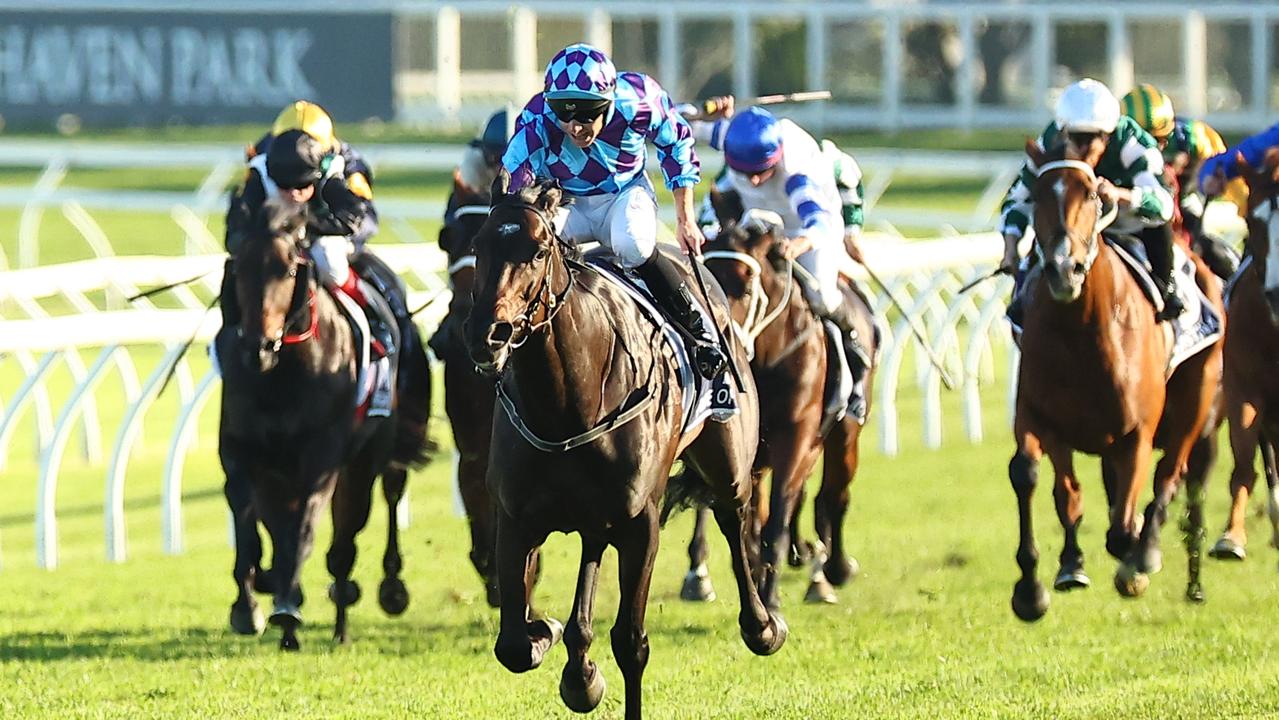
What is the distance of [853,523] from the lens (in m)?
10.8

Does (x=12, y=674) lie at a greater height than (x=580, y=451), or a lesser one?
lesser

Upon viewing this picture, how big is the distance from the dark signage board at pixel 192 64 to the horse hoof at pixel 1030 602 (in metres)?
18.7

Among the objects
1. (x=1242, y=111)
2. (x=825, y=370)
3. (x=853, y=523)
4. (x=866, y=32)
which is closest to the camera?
(x=825, y=370)

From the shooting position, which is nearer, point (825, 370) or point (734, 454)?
point (734, 454)

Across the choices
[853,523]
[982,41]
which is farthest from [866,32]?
[853,523]

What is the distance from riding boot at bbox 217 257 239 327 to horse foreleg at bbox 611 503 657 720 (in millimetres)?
2140

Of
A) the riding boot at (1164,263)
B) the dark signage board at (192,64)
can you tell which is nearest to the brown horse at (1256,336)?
the riding boot at (1164,263)

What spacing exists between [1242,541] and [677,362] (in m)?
3.70

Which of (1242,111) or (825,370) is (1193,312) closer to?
(825,370)

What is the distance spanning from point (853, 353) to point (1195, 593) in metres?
1.50

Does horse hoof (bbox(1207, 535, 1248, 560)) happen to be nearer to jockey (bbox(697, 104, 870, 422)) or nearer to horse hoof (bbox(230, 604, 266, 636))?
jockey (bbox(697, 104, 870, 422))

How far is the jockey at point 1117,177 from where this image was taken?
809 centimetres

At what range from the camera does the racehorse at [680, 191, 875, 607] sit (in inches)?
317

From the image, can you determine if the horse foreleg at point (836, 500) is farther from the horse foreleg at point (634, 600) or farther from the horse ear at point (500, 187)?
the horse ear at point (500, 187)
